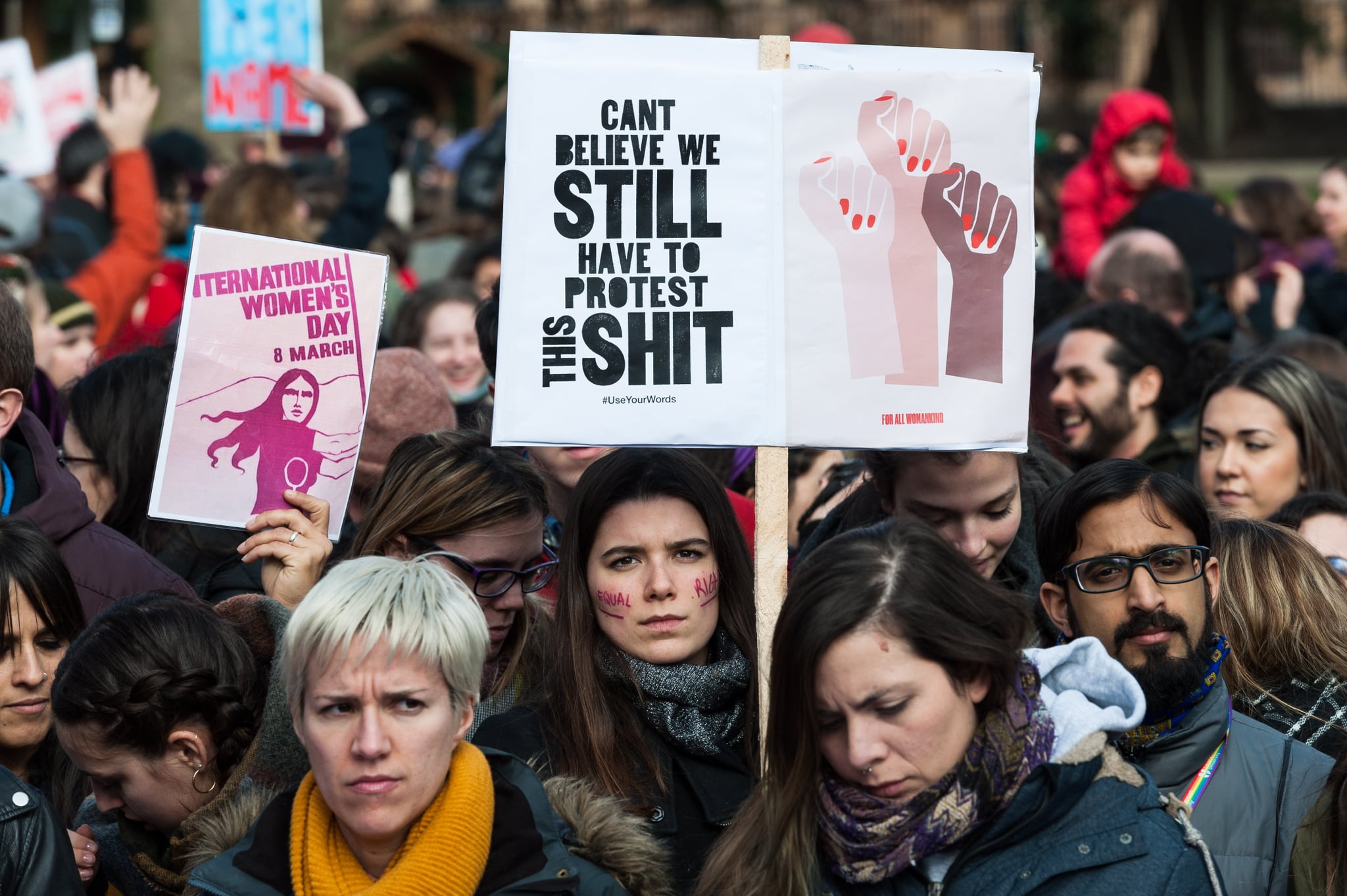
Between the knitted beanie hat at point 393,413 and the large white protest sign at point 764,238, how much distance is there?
1.23m

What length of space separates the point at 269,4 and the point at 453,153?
371cm

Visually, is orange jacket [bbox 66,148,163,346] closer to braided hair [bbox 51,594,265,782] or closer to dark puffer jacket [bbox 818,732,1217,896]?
braided hair [bbox 51,594,265,782]

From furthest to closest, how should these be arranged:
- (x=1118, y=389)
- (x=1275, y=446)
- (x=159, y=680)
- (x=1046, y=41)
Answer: (x=1046, y=41)
(x=1118, y=389)
(x=1275, y=446)
(x=159, y=680)

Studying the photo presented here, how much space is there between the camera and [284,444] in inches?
156

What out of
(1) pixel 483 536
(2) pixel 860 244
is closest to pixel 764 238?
(2) pixel 860 244

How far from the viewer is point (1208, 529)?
3600 millimetres

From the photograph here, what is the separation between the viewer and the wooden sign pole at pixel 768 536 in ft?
11.4

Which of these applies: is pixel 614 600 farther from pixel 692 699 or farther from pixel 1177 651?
pixel 1177 651

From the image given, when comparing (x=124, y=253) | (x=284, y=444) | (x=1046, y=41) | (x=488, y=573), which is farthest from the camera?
(x=1046, y=41)

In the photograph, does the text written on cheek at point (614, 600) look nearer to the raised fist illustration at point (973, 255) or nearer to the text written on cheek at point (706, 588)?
the text written on cheek at point (706, 588)

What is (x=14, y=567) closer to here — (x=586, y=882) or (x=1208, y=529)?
(x=586, y=882)

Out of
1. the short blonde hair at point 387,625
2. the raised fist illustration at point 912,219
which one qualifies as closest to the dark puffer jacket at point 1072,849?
the short blonde hair at point 387,625

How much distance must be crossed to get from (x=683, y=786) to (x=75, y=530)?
5.23 feet

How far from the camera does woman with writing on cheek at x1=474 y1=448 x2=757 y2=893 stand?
3.43 meters
